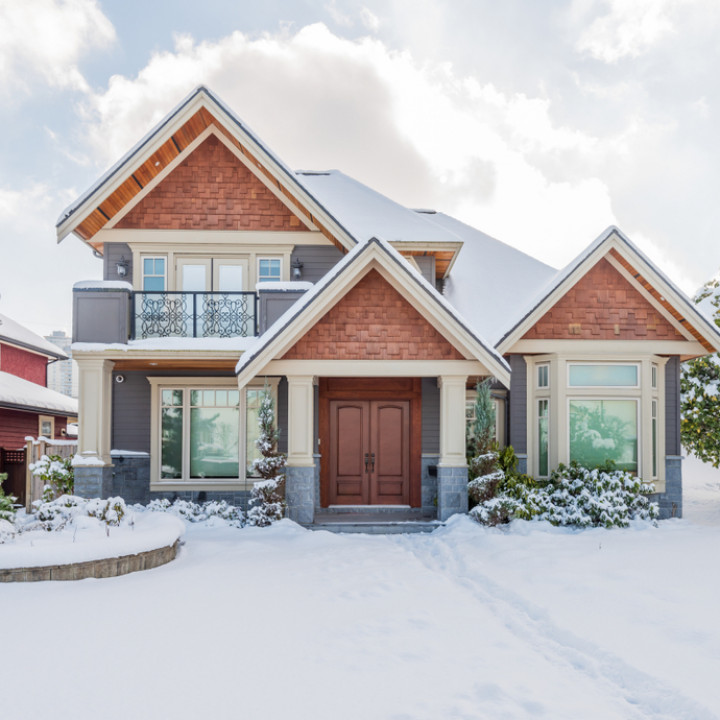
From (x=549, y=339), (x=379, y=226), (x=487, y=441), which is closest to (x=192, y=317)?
(x=379, y=226)

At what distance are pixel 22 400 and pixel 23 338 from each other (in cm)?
409

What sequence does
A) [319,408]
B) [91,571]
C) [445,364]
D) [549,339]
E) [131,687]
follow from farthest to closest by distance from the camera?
[319,408]
[549,339]
[445,364]
[91,571]
[131,687]

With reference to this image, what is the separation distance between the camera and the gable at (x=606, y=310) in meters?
11.5

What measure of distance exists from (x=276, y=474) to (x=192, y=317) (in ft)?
11.1

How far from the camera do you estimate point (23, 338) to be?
886 inches

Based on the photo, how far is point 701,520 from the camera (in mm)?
12859

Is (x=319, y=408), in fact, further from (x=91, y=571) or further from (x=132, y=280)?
(x=91, y=571)

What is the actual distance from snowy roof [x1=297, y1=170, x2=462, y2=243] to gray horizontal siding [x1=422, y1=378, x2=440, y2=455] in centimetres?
292

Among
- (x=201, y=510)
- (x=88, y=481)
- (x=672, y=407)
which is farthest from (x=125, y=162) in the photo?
(x=672, y=407)

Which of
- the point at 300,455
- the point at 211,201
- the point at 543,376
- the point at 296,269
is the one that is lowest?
the point at 300,455

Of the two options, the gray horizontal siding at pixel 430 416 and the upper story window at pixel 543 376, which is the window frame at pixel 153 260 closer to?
the gray horizontal siding at pixel 430 416

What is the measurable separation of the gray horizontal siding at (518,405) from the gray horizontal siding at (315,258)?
4.12 m

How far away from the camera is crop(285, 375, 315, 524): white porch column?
10438 millimetres

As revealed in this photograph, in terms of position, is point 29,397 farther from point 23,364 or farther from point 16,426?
point 23,364
